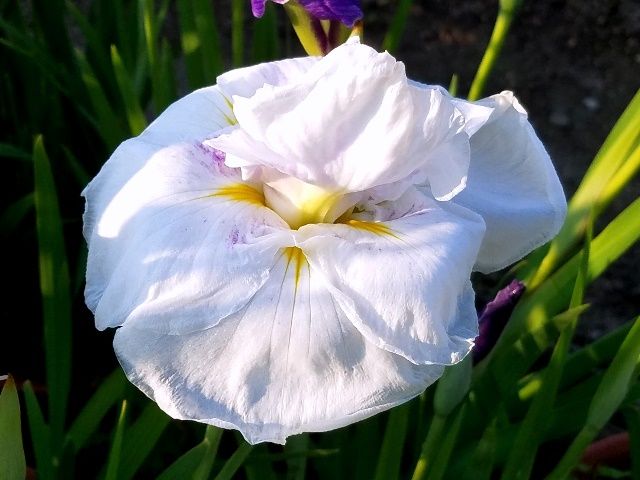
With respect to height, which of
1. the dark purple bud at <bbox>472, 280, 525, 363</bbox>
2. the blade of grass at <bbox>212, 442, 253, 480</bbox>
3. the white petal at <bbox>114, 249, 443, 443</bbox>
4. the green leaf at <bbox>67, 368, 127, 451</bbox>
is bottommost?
the green leaf at <bbox>67, 368, 127, 451</bbox>

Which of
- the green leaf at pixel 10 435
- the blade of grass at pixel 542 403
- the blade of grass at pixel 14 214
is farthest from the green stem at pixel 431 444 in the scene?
the blade of grass at pixel 14 214

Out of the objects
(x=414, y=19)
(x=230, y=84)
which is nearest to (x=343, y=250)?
(x=230, y=84)

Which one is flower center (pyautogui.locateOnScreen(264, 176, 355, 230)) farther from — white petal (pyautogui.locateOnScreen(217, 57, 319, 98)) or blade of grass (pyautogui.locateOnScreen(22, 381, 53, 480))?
blade of grass (pyautogui.locateOnScreen(22, 381, 53, 480))

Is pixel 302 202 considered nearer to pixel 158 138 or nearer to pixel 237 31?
pixel 158 138

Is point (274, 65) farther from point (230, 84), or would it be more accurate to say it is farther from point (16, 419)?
point (16, 419)

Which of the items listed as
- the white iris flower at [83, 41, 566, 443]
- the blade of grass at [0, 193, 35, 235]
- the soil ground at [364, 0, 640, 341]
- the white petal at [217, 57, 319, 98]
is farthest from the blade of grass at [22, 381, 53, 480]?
the soil ground at [364, 0, 640, 341]

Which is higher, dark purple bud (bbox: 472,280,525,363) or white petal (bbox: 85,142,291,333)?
white petal (bbox: 85,142,291,333)
